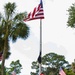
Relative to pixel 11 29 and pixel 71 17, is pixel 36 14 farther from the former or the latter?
pixel 71 17

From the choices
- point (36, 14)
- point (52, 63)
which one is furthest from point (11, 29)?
point (52, 63)

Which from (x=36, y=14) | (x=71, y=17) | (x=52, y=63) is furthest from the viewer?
(x=52, y=63)

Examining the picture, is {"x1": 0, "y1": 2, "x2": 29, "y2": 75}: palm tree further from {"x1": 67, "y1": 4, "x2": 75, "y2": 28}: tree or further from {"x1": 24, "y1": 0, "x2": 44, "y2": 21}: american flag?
{"x1": 67, "y1": 4, "x2": 75, "y2": 28}: tree

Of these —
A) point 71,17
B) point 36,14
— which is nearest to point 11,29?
point 36,14

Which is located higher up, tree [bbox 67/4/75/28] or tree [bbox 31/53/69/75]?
tree [bbox 31/53/69/75]

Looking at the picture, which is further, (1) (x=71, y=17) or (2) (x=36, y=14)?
(1) (x=71, y=17)

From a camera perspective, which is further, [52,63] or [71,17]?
[52,63]

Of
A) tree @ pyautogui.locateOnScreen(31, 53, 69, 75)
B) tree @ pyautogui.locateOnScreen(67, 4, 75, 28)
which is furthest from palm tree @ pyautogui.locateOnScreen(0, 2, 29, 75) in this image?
tree @ pyautogui.locateOnScreen(31, 53, 69, 75)

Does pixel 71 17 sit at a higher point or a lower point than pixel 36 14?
higher

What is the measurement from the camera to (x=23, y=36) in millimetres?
34562

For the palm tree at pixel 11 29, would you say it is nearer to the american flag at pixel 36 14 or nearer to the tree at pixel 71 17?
→ the american flag at pixel 36 14

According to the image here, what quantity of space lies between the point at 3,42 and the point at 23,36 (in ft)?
8.82

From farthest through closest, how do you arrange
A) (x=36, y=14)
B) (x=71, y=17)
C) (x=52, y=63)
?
(x=52, y=63) < (x=71, y=17) < (x=36, y=14)

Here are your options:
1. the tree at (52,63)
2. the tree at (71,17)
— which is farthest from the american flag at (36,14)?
the tree at (52,63)
